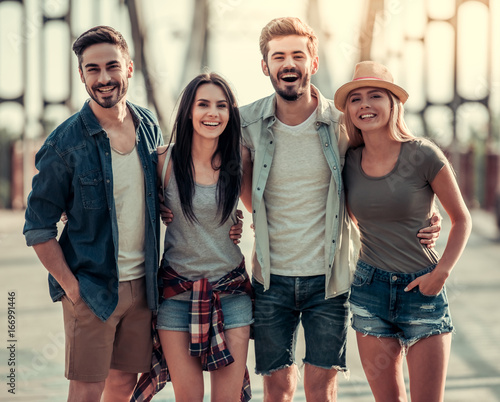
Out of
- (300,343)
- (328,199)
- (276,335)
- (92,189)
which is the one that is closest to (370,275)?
(328,199)

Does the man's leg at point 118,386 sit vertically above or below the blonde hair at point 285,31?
below

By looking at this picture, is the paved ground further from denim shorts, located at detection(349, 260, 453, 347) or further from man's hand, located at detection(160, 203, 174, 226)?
denim shorts, located at detection(349, 260, 453, 347)

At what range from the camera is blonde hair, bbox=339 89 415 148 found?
2266 millimetres

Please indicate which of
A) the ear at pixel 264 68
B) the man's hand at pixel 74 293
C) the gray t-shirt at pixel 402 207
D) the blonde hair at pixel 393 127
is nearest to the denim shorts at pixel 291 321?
the gray t-shirt at pixel 402 207

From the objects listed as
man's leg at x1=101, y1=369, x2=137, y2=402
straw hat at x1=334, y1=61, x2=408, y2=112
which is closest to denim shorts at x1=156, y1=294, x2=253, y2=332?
man's leg at x1=101, y1=369, x2=137, y2=402

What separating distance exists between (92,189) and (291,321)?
0.85m

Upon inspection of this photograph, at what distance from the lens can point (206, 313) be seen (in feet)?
7.39

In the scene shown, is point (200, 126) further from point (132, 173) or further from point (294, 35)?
point (294, 35)

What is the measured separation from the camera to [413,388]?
2.20 meters

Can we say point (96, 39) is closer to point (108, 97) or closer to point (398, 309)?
point (108, 97)

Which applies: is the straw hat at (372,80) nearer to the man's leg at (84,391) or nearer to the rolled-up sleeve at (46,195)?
the rolled-up sleeve at (46,195)

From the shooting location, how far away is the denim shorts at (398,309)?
7.18 ft

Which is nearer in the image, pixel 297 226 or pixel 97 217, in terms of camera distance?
pixel 97 217

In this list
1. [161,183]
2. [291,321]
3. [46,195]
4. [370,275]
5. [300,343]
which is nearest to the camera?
[46,195]
